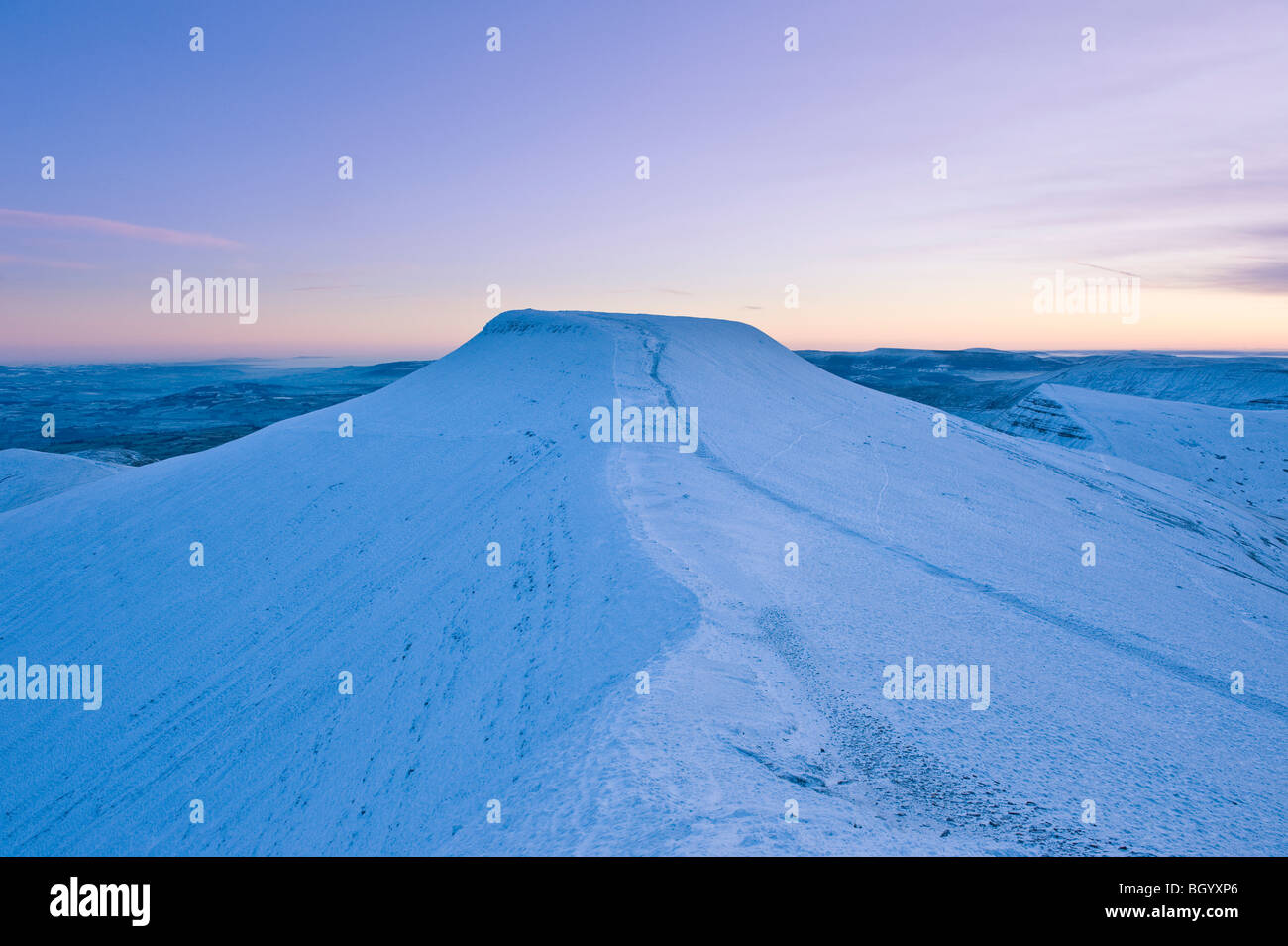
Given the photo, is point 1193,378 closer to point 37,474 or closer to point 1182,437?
point 1182,437

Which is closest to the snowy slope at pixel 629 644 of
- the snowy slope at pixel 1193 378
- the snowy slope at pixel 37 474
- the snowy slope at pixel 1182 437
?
the snowy slope at pixel 37 474

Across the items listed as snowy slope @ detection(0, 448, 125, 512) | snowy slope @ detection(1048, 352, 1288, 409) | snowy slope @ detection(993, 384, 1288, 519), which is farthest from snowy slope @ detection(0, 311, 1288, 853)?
snowy slope @ detection(1048, 352, 1288, 409)

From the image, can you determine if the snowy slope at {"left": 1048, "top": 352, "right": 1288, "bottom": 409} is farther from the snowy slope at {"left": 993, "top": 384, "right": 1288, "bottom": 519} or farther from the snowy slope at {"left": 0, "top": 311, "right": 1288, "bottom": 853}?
the snowy slope at {"left": 0, "top": 311, "right": 1288, "bottom": 853}

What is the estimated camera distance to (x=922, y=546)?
558 inches

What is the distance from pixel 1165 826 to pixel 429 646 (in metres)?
10.4

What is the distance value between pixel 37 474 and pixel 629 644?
45070 millimetres

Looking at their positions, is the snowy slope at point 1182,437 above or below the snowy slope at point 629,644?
above

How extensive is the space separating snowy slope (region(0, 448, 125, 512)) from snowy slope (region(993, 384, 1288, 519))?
6061 cm

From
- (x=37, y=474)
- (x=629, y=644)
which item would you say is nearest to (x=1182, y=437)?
(x=629, y=644)

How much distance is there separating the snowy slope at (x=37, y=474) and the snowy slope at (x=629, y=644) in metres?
16.4

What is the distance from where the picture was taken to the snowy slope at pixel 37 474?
3556 cm

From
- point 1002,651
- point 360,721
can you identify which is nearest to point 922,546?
point 1002,651

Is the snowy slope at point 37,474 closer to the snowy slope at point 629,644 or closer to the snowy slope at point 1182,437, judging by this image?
the snowy slope at point 629,644

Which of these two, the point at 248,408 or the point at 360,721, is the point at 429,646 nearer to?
the point at 360,721
